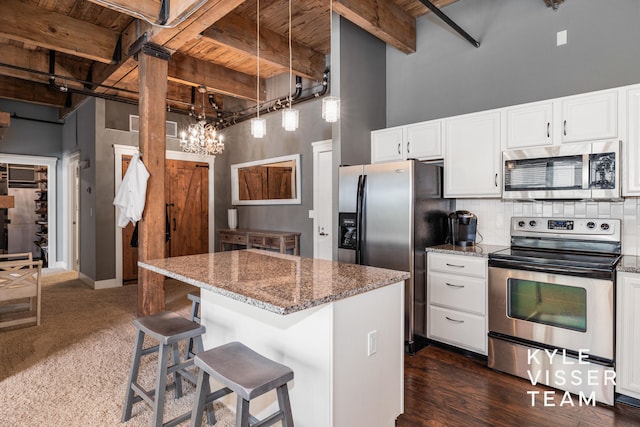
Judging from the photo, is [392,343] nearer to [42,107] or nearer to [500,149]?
[500,149]

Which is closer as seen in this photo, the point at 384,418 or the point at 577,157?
the point at 384,418

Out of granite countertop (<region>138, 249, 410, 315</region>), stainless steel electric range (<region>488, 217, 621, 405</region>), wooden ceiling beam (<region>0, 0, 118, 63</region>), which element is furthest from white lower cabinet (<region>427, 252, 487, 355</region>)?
wooden ceiling beam (<region>0, 0, 118, 63</region>)

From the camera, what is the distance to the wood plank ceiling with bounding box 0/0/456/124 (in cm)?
303

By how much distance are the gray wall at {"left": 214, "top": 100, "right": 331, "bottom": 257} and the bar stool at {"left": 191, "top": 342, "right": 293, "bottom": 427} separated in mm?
3271

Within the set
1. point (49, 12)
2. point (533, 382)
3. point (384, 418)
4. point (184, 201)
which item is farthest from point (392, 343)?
point (184, 201)

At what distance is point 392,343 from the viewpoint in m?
1.95

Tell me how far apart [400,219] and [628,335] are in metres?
1.66

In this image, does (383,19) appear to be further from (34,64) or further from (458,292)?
(34,64)

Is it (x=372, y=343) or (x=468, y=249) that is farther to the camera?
(x=468, y=249)

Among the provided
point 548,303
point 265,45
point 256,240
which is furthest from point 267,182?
point 548,303

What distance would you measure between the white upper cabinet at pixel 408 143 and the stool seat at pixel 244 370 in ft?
8.47

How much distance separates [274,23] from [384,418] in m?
3.96

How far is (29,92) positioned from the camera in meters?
5.76

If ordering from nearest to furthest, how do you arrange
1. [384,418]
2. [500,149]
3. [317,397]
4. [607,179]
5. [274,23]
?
[317,397]
[384,418]
[607,179]
[500,149]
[274,23]
